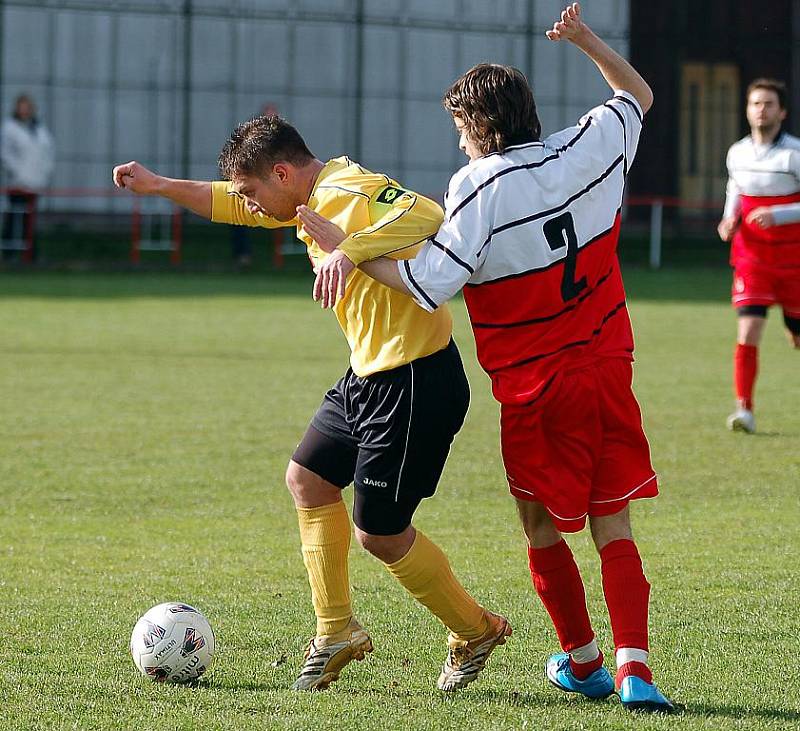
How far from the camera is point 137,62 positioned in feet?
77.7

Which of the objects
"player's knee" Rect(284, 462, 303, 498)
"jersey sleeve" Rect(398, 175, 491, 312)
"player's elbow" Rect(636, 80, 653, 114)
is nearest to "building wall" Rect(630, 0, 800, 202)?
"player's elbow" Rect(636, 80, 653, 114)

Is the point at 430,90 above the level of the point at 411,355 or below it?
above

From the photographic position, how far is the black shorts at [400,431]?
4.21m

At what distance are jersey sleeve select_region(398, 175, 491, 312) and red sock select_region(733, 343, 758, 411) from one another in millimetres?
5785

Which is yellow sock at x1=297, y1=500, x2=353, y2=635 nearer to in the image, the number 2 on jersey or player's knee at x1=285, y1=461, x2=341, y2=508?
player's knee at x1=285, y1=461, x2=341, y2=508

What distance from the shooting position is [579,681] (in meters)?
4.23

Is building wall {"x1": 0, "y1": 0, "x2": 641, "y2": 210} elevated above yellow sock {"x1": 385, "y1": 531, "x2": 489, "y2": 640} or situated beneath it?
elevated above

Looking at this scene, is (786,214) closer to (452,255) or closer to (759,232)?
(759,232)

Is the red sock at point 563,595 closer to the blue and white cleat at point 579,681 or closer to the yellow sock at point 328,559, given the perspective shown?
the blue and white cleat at point 579,681

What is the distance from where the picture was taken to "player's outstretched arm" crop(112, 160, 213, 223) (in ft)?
15.8

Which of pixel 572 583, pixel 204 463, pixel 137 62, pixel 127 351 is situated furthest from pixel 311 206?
pixel 137 62

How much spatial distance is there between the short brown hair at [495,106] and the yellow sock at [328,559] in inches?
49.1

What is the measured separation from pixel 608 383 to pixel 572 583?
0.61 m

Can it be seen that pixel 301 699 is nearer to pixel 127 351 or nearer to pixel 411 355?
pixel 411 355
